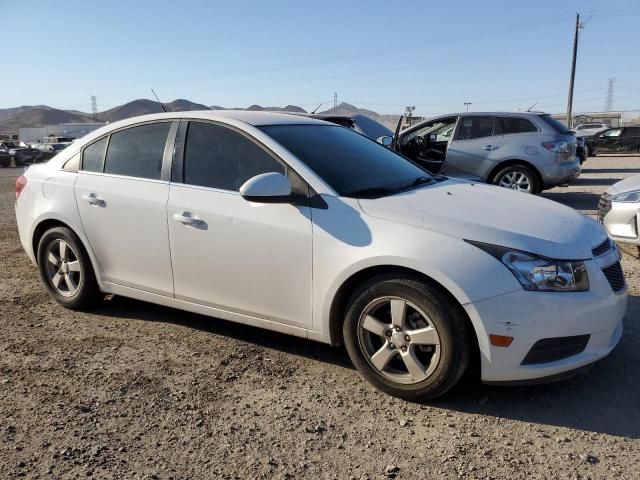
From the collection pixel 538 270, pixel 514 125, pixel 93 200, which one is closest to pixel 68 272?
pixel 93 200

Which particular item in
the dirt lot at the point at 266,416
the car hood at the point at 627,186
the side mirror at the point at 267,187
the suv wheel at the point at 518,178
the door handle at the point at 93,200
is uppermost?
the side mirror at the point at 267,187

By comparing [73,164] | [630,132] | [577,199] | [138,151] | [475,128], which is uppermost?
[138,151]

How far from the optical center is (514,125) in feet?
32.5

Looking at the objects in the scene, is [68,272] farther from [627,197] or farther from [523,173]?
[523,173]

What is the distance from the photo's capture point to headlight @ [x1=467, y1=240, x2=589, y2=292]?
288cm

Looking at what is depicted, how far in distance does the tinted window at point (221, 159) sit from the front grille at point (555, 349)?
5.92ft

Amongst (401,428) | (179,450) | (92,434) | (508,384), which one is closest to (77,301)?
(92,434)

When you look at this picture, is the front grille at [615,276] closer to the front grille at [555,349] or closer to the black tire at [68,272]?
the front grille at [555,349]

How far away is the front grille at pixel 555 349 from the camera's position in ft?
9.59

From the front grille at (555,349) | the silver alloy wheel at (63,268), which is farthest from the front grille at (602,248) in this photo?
the silver alloy wheel at (63,268)

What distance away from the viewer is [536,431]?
2895mm

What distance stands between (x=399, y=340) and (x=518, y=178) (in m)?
7.46

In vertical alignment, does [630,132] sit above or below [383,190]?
below

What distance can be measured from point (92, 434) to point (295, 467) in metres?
1.10
